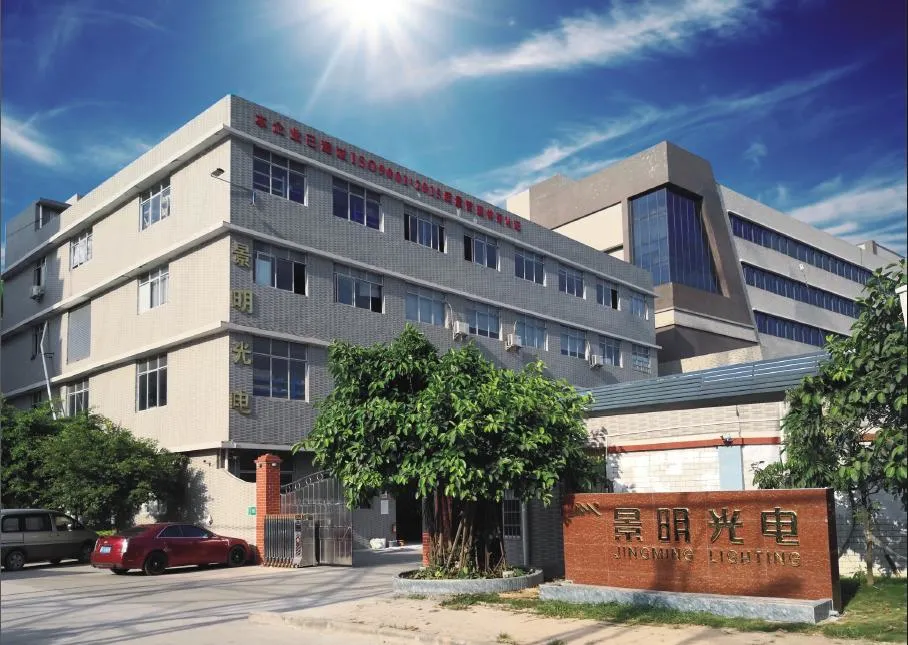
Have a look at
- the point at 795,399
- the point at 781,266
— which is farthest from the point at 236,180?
the point at 781,266

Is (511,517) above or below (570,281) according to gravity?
below

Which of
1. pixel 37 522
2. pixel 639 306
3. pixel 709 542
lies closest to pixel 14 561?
pixel 37 522

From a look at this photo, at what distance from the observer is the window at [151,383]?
103ft

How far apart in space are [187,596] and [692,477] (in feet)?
32.7

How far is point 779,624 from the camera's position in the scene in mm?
11156

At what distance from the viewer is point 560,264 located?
148ft

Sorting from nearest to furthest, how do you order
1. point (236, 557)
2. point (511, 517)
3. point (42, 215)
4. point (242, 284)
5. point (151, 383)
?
1. point (511, 517)
2. point (236, 557)
3. point (242, 284)
4. point (151, 383)
5. point (42, 215)

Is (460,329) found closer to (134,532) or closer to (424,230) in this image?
(424,230)

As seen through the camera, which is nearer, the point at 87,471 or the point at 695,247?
the point at 87,471

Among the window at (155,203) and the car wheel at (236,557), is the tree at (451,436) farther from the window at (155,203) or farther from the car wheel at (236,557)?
the window at (155,203)

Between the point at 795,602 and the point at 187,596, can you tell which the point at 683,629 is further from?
the point at 187,596

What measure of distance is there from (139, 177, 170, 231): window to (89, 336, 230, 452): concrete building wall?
17.2 ft

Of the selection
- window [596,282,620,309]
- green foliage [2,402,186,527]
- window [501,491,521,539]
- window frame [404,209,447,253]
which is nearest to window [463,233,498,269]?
window frame [404,209,447,253]

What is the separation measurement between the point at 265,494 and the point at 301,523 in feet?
5.38
